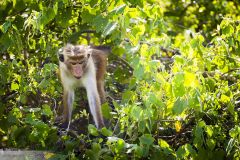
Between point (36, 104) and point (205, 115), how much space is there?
1802mm

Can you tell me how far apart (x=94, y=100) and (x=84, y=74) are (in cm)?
26

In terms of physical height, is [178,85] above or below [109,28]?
below

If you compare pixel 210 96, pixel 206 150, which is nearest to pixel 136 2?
pixel 210 96

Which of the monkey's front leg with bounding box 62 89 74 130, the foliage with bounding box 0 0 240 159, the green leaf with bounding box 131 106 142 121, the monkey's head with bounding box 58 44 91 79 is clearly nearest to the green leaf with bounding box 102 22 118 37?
the foliage with bounding box 0 0 240 159

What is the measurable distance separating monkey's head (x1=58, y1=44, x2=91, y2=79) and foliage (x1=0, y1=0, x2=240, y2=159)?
202 millimetres

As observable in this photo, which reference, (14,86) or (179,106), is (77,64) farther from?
(179,106)

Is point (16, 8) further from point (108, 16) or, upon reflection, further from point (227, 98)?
point (227, 98)

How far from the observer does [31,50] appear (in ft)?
21.9

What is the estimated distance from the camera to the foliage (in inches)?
190

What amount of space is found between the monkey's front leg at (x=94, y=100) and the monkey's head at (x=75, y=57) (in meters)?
0.19

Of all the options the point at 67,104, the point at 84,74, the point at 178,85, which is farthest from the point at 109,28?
the point at 67,104

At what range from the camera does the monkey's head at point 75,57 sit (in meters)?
6.03

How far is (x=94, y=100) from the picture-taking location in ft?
20.5

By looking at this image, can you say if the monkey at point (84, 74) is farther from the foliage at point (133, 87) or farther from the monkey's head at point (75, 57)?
the foliage at point (133, 87)
